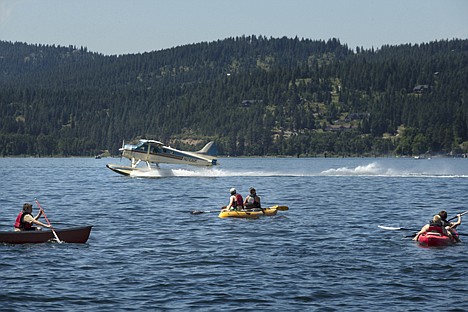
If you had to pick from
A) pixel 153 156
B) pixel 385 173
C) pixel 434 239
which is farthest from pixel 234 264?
pixel 385 173

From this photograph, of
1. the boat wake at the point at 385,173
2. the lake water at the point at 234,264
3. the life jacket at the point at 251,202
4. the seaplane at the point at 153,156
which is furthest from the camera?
the boat wake at the point at 385,173

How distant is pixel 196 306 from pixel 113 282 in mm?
4246

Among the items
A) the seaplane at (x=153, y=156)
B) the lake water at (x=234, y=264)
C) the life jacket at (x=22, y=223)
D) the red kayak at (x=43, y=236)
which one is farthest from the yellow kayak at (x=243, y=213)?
the seaplane at (x=153, y=156)

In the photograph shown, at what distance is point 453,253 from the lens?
3069 centimetres

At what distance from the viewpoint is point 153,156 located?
83688 millimetres

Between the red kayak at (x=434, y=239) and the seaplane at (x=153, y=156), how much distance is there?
51.4 meters

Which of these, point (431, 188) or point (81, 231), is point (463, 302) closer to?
point (81, 231)

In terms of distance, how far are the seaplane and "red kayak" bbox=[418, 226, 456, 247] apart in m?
51.4

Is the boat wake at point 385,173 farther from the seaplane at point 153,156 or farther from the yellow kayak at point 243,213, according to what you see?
the yellow kayak at point 243,213

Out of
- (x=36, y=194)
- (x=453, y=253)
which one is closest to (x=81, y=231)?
(x=453, y=253)

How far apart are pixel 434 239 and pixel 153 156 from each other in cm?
5474

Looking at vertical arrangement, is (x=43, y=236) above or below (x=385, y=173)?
below

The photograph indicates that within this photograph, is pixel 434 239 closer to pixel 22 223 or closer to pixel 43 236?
pixel 43 236

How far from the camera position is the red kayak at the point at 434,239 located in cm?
3219
